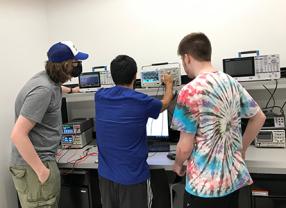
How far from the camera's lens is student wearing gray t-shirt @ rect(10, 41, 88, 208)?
1.62 metres

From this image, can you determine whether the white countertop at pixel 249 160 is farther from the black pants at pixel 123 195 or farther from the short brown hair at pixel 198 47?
the short brown hair at pixel 198 47

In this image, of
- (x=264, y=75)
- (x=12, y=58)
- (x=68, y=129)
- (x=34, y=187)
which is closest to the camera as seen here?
(x=34, y=187)

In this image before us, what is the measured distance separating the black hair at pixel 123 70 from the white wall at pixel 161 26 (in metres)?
1.07

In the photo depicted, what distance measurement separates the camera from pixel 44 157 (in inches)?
71.0

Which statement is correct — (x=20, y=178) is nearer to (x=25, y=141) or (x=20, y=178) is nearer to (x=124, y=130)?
(x=25, y=141)

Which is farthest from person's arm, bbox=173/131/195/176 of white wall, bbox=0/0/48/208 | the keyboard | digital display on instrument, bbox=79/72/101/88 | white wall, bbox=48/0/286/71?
white wall, bbox=0/0/48/208

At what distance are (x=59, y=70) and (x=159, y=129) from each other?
1.04 m

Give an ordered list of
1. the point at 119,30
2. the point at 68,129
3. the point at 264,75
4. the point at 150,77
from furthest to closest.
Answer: the point at 119,30, the point at 68,129, the point at 150,77, the point at 264,75

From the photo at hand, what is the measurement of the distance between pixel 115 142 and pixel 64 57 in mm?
582

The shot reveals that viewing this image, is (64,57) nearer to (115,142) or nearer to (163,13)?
(115,142)

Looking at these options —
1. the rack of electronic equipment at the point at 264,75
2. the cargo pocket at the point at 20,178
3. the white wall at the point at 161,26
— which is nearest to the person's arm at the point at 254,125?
the rack of electronic equipment at the point at 264,75

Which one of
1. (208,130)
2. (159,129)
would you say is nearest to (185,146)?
(208,130)

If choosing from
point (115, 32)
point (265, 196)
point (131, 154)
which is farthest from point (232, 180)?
point (115, 32)

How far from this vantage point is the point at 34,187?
179 centimetres
